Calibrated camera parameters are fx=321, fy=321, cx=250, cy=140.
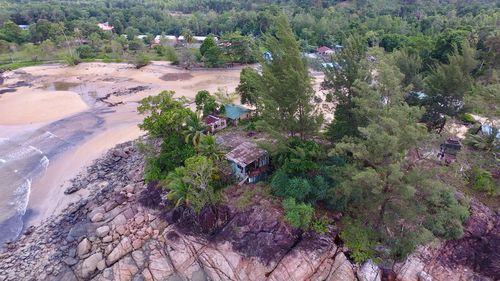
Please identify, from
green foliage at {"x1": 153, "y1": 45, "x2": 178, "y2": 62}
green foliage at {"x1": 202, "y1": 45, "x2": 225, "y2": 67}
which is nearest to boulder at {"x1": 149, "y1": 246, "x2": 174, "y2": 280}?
green foliage at {"x1": 202, "y1": 45, "x2": 225, "y2": 67}

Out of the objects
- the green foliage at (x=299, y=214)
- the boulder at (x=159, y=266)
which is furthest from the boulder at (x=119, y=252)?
the green foliage at (x=299, y=214)

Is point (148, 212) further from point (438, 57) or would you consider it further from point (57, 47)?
point (57, 47)

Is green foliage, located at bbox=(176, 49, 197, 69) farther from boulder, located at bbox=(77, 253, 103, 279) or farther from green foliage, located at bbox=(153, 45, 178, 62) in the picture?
boulder, located at bbox=(77, 253, 103, 279)

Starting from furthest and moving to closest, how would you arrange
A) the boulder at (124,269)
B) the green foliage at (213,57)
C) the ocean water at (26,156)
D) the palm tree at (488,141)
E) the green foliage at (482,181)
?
the green foliage at (213,57) < the ocean water at (26,156) < the green foliage at (482,181) < the palm tree at (488,141) < the boulder at (124,269)

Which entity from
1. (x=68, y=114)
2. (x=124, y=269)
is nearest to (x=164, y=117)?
(x=124, y=269)

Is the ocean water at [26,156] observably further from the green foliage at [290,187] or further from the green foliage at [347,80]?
the green foliage at [347,80]

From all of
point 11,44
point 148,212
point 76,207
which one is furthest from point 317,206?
point 11,44
